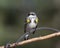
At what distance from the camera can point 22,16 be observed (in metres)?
5.46

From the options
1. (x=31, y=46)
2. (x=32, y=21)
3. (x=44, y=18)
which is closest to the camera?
(x=32, y=21)

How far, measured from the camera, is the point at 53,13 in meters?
5.67

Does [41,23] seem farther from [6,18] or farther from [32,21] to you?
[32,21]

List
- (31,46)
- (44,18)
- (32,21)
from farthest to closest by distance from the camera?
(44,18) < (31,46) < (32,21)

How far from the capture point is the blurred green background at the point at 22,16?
215 inches

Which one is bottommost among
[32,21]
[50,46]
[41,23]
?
[50,46]

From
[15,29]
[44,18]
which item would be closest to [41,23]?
[44,18]

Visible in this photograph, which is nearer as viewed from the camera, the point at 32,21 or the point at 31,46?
the point at 32,21

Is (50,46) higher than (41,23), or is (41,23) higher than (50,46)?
(41,23)

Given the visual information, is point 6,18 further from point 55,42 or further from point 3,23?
point 55,42

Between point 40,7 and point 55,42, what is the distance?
603 mm

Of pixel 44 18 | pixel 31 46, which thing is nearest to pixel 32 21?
pixel 31 46

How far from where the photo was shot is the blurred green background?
215 inches

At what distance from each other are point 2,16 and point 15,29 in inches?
11.8
